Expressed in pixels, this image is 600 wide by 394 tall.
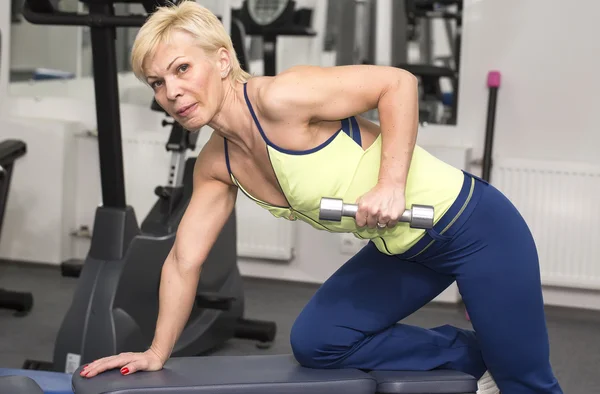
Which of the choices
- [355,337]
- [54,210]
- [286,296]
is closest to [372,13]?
[286,296]

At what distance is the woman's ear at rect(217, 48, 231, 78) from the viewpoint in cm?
→ 185

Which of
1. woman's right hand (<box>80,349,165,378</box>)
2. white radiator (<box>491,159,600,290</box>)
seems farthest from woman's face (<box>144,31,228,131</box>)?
white radiator (<box>491,159,600,290</box>)

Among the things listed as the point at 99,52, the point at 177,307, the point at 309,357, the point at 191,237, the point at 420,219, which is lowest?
the point at 309,357

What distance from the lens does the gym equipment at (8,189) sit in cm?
325

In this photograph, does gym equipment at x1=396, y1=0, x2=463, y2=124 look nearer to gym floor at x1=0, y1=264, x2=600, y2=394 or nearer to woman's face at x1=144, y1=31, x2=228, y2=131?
gym floor at x1=0, y1=264, x2=600, y2=394

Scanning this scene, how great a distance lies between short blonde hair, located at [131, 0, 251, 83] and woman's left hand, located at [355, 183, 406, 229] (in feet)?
1.49

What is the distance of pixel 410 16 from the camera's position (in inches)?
165

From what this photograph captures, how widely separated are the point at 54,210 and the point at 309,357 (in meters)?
2.77

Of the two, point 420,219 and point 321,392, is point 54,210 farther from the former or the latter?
point 420,219

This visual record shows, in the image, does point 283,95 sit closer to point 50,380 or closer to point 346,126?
point 346,126

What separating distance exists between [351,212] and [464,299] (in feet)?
1.58

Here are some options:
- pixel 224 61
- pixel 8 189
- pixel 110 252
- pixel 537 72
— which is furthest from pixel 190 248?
pixel 537 72

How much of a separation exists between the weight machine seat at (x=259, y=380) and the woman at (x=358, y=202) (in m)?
0.05

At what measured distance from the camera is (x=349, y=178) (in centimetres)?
187
